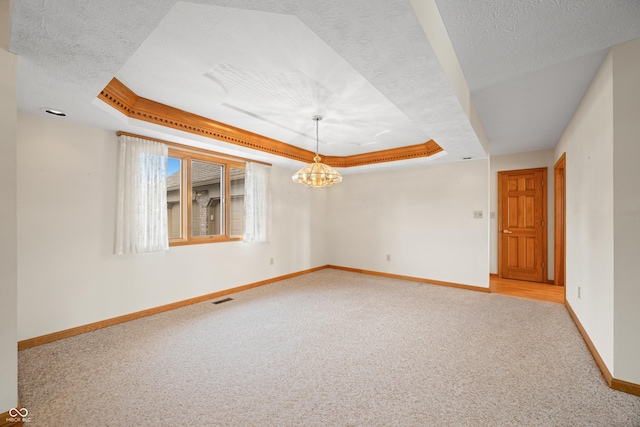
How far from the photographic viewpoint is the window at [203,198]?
3832 millimetres

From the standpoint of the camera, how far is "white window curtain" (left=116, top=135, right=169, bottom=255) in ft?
10.3

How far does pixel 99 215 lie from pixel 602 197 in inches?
190

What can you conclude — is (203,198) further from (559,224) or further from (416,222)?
(559,224)

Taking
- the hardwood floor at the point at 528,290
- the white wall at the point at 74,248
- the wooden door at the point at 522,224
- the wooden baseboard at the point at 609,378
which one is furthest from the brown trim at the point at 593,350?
the white wall at the point at 74,248

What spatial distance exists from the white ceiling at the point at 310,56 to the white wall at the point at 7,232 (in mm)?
217

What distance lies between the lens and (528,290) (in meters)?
4.53

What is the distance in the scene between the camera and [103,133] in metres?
3.07

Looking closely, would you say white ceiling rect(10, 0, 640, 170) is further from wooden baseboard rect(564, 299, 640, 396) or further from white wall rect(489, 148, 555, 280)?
wooden baseboard rect(564, 299, 640, 396)

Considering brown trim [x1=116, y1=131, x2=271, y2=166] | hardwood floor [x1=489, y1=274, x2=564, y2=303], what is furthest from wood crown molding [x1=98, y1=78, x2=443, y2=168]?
hardwood floor [x1=489, y1=274, x2=564, y2=303]

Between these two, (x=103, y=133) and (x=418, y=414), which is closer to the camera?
(x=418, y=414)

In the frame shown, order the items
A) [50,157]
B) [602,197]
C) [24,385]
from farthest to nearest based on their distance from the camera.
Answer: [50,157]
[602,197]
[24,385]

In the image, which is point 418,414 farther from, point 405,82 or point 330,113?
point 330,113

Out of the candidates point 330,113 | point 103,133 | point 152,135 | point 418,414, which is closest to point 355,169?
point 330,113

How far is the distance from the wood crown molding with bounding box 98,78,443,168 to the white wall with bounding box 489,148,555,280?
1951 millimetres
